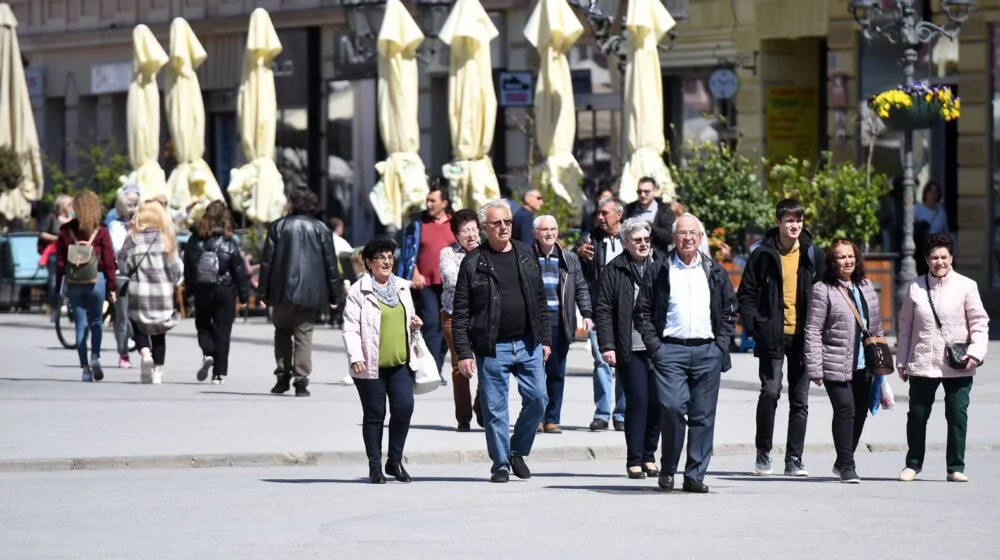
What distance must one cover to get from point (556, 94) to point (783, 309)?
46.2ft

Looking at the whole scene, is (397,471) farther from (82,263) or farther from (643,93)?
(643,93)

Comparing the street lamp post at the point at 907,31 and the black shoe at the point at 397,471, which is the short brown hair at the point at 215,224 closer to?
the street lamp post at the point at 907,31

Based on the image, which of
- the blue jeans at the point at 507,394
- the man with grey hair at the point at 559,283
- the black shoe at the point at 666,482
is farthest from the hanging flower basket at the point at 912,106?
the black shoe at the point at 666,482

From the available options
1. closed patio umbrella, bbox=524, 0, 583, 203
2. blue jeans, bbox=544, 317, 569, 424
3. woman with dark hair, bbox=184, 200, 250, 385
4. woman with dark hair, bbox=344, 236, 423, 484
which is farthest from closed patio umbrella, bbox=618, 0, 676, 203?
woman with dark hair, bbox=344, 236, 423, 484

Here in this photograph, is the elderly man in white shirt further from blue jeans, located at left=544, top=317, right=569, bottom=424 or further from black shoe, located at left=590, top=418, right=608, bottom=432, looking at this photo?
black shoe, located at left=590, top=418, right=608, bottom=432

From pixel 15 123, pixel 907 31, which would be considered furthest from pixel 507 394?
pixel 15 123

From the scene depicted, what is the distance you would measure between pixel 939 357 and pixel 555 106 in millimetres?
14529

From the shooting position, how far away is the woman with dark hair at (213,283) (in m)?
20.9

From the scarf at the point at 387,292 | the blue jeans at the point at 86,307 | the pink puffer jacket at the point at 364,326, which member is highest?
the scarf at the point at 387,292

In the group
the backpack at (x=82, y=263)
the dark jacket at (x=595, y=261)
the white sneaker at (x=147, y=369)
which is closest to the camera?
the dark jacket at (x=595, y=261)

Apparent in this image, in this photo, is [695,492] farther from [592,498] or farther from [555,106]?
[555,106]

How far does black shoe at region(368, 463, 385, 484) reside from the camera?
45.5 feet

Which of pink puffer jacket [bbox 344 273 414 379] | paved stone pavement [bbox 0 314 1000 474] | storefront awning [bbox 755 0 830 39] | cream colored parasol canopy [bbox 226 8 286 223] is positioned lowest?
paved stone pavement [bbox 0 314 1000 474]

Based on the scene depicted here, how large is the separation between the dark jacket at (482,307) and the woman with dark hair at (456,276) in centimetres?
160
